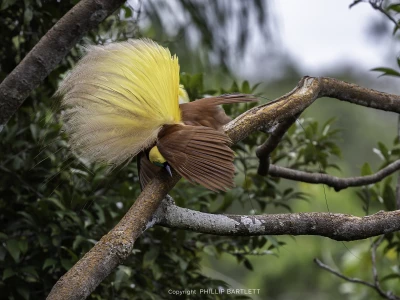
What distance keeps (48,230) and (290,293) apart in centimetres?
434

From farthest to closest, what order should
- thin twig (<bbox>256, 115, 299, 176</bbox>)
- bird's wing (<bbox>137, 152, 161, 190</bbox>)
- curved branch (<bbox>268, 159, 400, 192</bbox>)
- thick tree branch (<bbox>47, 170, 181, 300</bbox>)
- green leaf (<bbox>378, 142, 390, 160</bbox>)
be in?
green leaf (<bbox>378, 142, 390, 160</bbox>)
curved branch (<bbox>268, 159, 400, 192</bbox>)
thin twig (<bbox>256, 115, 299, 176</bbox>)
bird's wing (<bbox>137, 152, 161, 190</bbox>)
thick tree branch (<bbox>47, 170, 181, 300</bbox>)

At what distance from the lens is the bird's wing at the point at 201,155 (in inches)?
62.2

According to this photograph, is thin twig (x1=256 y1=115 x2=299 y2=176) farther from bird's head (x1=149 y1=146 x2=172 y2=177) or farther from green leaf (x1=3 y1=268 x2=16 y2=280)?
green leaf (x1=3 y1=268 x2=16 y2=280)

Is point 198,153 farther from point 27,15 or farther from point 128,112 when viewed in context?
point 27,15

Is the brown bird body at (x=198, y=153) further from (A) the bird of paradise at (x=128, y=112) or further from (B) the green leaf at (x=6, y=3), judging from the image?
(B) the green leaf at (x=6, y=3)

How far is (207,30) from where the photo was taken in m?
2.88

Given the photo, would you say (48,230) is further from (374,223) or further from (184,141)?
(374,223)

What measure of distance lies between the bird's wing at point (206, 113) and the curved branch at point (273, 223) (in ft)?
1.03

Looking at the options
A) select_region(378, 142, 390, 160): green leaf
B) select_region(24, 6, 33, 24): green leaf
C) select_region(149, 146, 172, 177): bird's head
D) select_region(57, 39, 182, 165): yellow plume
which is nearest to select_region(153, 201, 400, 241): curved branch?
select_region(149, 146, 172, 177): bird's head

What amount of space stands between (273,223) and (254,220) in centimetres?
5

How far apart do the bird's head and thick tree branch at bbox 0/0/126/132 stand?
1.42 ft

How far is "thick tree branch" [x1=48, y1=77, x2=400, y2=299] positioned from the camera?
4.22ft

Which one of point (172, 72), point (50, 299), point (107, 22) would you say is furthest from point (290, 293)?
point (50, 299)

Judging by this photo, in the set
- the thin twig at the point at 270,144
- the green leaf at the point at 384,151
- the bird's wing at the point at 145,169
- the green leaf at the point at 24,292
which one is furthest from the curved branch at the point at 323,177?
the green leaf at the point at 24,292
